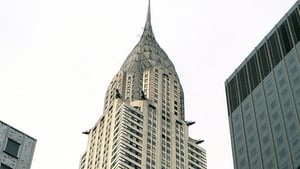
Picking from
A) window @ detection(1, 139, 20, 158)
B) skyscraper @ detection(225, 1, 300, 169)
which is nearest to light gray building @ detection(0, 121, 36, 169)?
window @ detection(1, 139, 20, 158)

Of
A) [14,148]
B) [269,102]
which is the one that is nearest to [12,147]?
[14,148]

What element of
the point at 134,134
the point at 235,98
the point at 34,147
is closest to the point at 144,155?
the point at 134,134

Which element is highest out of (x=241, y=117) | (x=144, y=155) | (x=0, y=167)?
(x=144, y=155)

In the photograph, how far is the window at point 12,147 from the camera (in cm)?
6812

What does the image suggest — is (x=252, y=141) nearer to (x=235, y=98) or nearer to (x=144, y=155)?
(x=235, y=98)

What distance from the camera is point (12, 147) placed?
2717 inches

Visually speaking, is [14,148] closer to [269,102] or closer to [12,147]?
[12,147]

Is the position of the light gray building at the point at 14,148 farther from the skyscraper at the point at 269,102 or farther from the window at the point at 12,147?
the skyscraper at the point at 269,102

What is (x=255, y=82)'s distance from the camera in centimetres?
12681

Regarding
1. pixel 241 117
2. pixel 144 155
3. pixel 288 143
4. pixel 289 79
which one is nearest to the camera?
pixel 288 143

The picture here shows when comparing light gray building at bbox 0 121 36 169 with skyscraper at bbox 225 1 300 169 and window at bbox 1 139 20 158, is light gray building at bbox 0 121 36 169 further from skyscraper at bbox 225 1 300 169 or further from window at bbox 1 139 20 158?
skyscraper at bbox 225 1 300 169

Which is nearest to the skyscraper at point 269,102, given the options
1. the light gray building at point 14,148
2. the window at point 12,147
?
the light gray building at point 14,148

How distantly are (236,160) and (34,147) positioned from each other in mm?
57896

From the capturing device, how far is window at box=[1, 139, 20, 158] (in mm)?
68125
